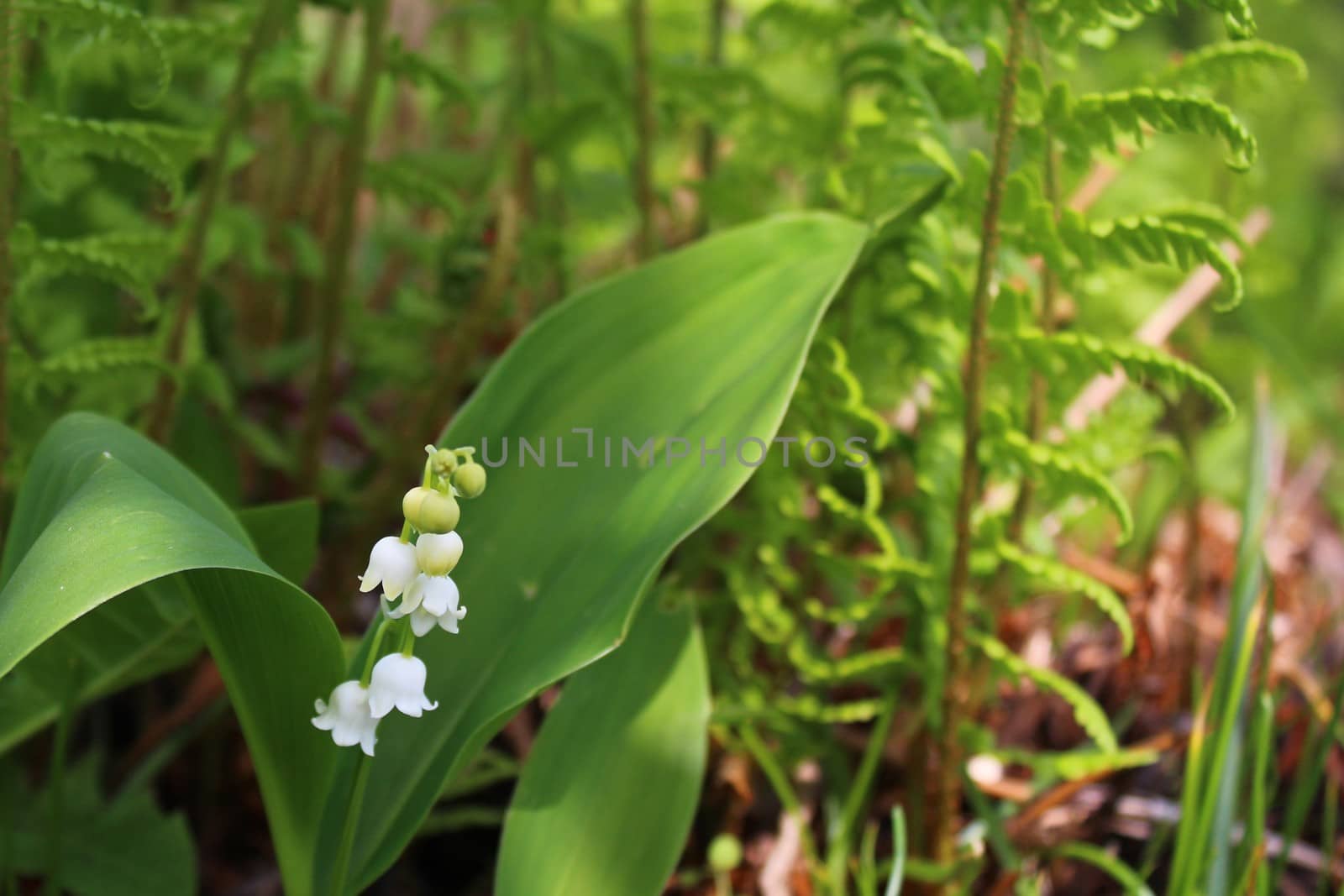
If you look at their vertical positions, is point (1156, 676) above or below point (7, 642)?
below

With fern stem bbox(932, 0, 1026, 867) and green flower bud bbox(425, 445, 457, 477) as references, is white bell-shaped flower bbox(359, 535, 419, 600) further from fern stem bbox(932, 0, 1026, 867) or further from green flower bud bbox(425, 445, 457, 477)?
fern stem bbox(932, 0, 1026, 867)

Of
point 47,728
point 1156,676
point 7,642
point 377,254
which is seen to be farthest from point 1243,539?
point 377,254

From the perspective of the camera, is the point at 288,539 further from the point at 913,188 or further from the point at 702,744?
the point at 913,188

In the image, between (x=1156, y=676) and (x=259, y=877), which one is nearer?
(x=259, y=877)

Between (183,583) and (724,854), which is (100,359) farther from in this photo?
(724,854)

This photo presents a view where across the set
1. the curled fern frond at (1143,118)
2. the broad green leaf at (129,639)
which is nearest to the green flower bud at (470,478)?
the broad green leaf at (129,639)

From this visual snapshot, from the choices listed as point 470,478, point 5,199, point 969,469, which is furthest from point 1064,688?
point 5,199

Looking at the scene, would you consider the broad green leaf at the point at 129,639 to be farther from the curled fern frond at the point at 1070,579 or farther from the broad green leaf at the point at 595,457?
the curled fern frond at the point at 1070,579
